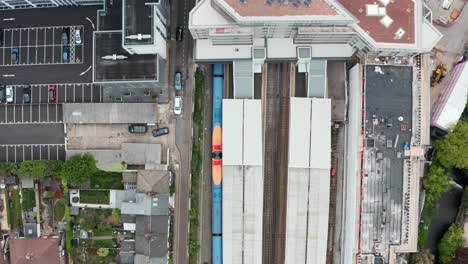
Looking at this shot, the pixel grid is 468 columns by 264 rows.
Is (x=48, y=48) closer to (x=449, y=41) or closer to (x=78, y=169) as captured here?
(x=78, y=169)

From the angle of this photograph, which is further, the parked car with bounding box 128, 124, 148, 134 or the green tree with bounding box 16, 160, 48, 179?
the parked car with bounding box 128, 124, 148, 134

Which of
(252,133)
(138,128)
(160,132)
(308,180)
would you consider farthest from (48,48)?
(308,180)

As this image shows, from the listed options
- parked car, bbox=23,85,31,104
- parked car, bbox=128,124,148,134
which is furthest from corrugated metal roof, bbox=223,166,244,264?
parked car, bbox=23,85,31,104

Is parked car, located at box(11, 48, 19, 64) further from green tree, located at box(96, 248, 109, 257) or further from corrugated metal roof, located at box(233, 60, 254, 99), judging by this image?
corrugated metal roof, located at box(233, 60, 254, 99)

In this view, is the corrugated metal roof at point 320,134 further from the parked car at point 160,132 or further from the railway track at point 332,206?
the parked car at point 160,132

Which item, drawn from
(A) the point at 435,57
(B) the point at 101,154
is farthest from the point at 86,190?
(A) the point at 435,57

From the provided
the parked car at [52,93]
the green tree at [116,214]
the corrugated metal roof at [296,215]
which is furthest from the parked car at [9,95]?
the corrugated metal roof at [296,215]

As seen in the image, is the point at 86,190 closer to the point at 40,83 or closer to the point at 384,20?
the point at 40,83
